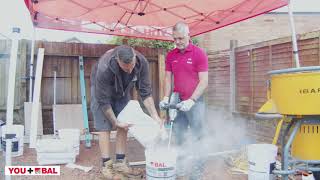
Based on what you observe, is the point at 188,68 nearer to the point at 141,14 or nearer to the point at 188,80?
the point at 188,80

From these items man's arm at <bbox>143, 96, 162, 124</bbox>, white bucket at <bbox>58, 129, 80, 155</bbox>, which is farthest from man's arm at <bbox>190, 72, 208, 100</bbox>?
white bucket at <bbox>58, 129, 80, 155</bbox>

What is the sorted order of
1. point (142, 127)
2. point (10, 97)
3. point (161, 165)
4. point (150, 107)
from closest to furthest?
point (161, 165)
point (10, 97)
point (142, 127)
point (150, 107)

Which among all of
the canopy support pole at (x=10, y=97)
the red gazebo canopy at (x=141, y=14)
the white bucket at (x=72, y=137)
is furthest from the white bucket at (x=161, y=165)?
the red gazebo canopy at (x=141, y=14)

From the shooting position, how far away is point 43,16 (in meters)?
4.57

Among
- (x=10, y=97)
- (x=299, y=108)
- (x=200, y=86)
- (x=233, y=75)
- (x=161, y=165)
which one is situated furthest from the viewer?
(x=233, y=75)

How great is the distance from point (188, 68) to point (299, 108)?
1351mm

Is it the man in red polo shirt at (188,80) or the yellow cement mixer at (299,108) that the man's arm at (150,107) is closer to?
the man in red polo shirt at (188,80)

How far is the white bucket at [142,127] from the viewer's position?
290cm

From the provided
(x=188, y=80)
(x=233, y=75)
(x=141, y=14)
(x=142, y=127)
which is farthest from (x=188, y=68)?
(x=233, y=75)

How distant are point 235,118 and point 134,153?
212 centimetres

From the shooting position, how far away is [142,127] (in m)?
2.93

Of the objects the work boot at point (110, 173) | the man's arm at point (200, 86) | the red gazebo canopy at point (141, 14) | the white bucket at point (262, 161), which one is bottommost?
the work boot at point (110, 173)

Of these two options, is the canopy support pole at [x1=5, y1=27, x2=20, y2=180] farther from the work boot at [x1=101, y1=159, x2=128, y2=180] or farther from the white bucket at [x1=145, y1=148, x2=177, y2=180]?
the white bucket at [x1=145, y1=148, x2=177, y2=180]

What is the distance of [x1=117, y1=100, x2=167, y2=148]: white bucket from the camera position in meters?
2.90
